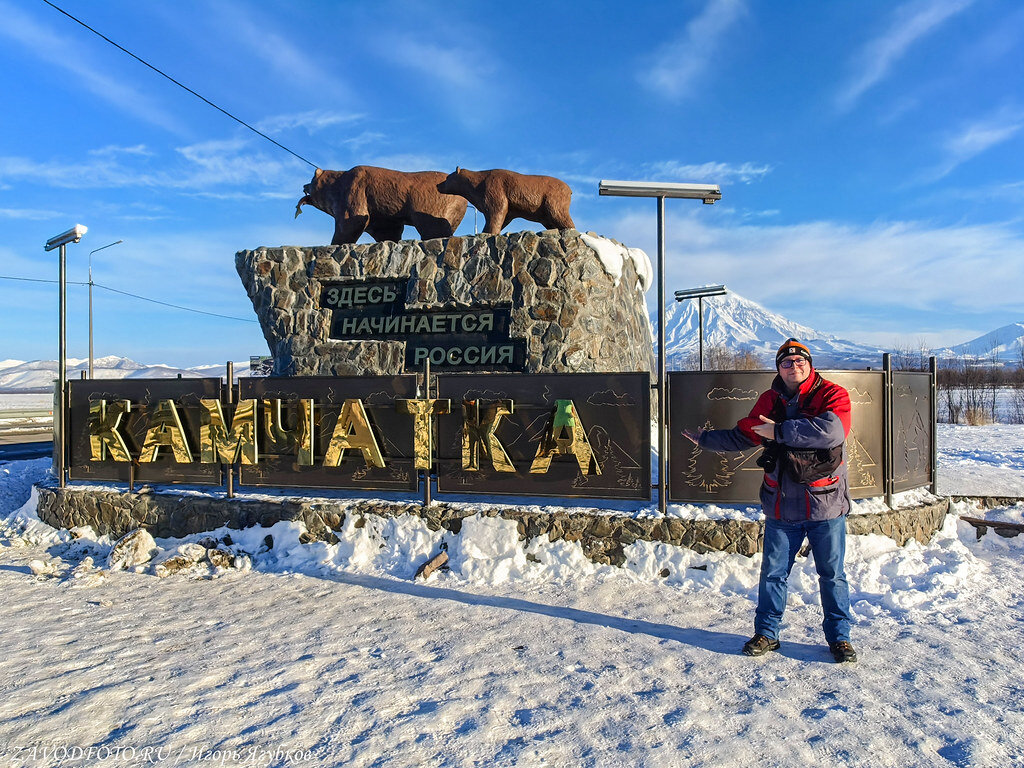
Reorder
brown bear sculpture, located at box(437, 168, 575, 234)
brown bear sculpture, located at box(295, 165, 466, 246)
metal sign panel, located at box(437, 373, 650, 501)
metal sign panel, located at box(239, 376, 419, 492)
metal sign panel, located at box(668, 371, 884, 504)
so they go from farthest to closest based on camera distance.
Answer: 1. brown bear sculpture, located at box(295, 165, 466, 246)
2. brown bear sculpture, located at box(437, 168, 575, 234)
3. metal sign panel, located at box(239, 376, 419, 492)
4. metal sign panel, located at box(437, 373, 650, 501)
5. metal sign panel, located at box(668, 371, 884, 504)

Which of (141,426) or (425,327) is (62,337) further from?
(425,327)

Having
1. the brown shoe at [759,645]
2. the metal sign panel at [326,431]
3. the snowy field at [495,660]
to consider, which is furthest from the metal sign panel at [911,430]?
the metal sign panel at [326,431]

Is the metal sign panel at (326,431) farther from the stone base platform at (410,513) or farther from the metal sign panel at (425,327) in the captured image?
the metal sign panel at (425,327)

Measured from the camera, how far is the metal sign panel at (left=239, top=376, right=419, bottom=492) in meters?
6.97

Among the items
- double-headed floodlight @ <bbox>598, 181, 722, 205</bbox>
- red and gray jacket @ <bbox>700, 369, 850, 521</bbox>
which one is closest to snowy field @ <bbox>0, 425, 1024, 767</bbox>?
red and gray jacket @ <bbox>700, 369, 850, 521</bbox>

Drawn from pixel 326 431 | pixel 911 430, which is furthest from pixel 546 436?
pixel 911 430

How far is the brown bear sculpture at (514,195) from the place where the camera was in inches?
417

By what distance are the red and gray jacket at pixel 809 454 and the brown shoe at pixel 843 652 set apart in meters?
0.83

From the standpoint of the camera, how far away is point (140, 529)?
7172mm

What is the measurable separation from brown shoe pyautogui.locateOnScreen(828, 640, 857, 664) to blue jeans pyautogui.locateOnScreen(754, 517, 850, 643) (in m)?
0.03

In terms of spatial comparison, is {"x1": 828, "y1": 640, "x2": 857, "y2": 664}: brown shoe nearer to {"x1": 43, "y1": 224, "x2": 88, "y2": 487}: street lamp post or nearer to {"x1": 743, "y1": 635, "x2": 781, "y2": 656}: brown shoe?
{"x1": 743, "y1": 635, "x2": 781, "y2": 656}: brown shoe

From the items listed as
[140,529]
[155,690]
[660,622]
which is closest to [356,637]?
[155,690]

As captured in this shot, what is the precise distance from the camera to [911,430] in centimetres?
709

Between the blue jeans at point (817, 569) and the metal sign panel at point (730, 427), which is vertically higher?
the metal sign panel at point (730, 427)
